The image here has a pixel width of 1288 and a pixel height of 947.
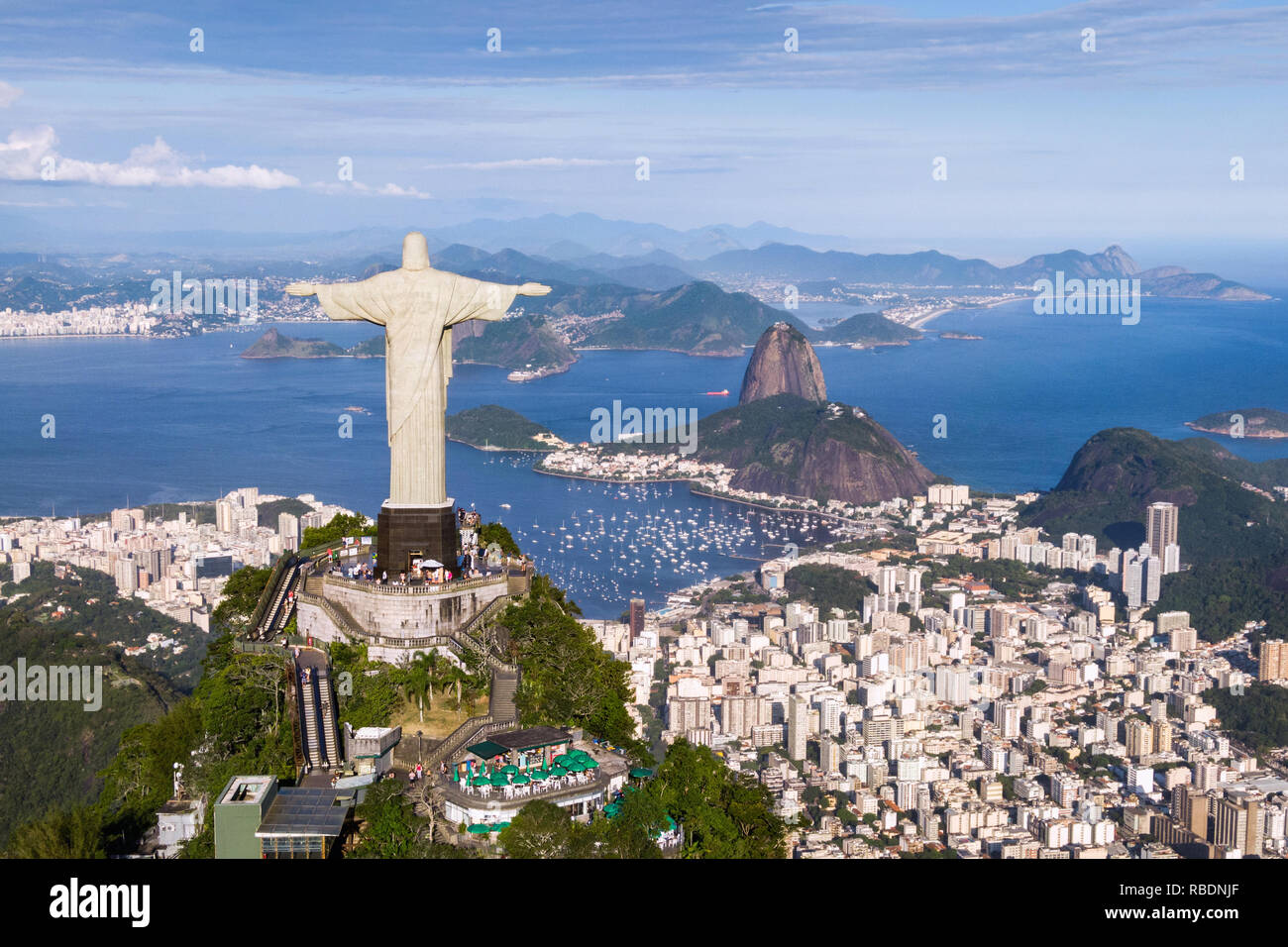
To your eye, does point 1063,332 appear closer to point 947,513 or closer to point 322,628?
A: point 947,513

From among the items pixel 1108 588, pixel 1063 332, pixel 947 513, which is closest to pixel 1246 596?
pixel 1108 588

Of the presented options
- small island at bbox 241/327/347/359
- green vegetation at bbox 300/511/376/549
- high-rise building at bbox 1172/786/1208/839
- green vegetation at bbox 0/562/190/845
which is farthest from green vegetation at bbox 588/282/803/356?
green vegetation at bbox 300/511/376/549

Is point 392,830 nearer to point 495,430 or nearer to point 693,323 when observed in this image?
point 495,430

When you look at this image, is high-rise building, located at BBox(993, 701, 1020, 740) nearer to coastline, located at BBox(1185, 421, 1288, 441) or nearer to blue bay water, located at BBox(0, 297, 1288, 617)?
blue bay water, located at BBox(0, 297, 1288, 617)

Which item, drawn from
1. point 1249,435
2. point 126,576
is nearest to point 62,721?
point 126,576
